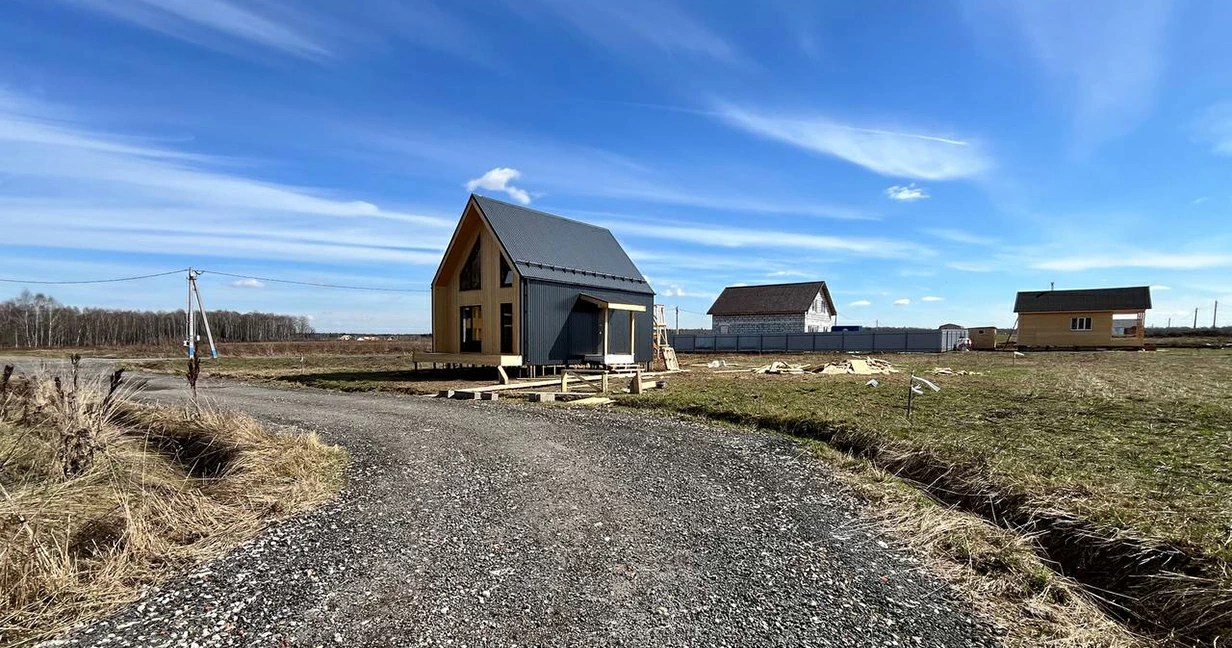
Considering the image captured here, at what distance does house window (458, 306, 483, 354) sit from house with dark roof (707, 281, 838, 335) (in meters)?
28.3

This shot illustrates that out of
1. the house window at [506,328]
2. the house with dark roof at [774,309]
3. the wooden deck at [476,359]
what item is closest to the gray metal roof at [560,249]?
the house window at [506,328]

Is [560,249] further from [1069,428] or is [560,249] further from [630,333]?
[1069,428]

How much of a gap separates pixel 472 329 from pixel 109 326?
253ft

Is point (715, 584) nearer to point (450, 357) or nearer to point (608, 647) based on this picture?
point (608, 647)

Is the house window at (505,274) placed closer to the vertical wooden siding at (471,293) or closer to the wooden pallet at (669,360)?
the vertical wooden siding at (471,293)

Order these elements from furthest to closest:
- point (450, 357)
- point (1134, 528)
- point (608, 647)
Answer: point (450, 357)
point (1134, 528)
point (608, 647)

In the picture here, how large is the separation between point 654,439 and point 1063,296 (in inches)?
1673

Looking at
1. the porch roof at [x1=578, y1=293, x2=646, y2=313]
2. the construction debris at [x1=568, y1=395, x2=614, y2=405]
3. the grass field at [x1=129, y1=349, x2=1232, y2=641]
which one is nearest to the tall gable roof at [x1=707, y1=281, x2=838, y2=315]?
the porch roof at [x1=578, y1=293, x2=646, y2=313]

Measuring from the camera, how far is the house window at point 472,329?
20000 millimetres

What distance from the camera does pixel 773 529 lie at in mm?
5094

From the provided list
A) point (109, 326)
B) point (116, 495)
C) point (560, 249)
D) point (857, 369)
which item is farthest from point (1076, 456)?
point (109, 326)

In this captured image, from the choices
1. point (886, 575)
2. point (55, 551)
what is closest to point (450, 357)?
point (55, 551)

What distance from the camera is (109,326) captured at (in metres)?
72.5

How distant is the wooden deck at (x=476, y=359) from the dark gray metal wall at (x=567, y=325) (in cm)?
41
